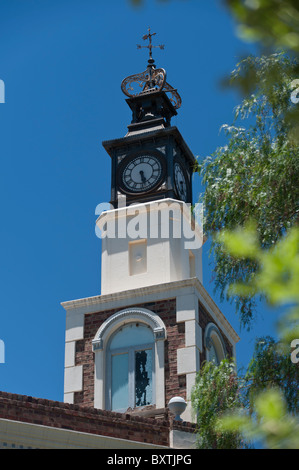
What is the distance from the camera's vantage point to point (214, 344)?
67.2ft

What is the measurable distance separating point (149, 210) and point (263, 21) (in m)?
18.3

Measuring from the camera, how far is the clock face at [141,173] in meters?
22.1

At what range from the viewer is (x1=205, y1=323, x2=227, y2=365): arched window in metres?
A: 19.6

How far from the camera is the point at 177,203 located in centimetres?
2125

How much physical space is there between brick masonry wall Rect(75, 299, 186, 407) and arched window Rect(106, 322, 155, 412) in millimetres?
433

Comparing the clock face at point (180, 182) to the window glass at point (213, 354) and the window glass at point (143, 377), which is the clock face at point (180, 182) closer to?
the window glass at point (213, 354)

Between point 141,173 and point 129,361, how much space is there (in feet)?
18.8

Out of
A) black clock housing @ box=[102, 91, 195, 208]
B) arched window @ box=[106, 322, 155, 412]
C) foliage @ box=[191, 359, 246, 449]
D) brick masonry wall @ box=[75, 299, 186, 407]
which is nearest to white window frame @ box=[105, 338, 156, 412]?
arched window @ box=[106, 322, 155, 412]

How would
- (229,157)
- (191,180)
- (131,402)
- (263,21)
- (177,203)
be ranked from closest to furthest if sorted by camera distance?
1. (263,21)
2. (229,157)
3. (131,402)
4. (177,203)
5. (191,180)

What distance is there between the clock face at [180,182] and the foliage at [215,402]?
10953 millimetres

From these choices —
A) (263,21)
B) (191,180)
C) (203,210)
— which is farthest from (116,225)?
(263,21)

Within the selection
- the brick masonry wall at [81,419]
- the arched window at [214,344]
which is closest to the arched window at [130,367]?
the arched window at [214,344]
